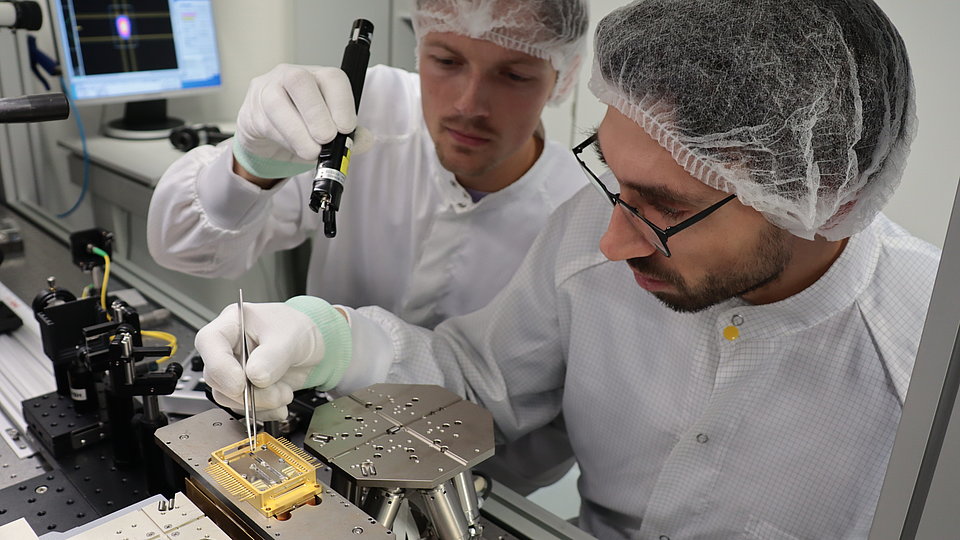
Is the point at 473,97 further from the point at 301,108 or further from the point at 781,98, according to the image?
the point at 781,98

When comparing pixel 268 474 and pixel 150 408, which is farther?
pixel 150 408

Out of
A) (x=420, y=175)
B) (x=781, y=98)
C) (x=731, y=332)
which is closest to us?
(x=781, y=98)

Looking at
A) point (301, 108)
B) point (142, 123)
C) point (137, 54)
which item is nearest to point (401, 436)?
point (301, 108)

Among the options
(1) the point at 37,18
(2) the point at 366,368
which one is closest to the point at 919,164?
(2) the point at 366,368

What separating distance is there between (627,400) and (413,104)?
726 mm

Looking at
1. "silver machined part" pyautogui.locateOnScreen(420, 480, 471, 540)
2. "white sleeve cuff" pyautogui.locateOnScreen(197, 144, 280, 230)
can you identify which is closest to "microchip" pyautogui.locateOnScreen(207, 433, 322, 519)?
"silver machined part" pyautogui.locateOnScreen(420, 480, 471, 540)

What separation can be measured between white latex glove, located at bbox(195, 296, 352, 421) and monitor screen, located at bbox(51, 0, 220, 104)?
4.44ft

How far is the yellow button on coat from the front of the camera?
3.13ft

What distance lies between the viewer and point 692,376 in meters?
1.01

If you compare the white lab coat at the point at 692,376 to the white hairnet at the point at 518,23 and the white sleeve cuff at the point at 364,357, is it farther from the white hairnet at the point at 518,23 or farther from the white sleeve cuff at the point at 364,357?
the white hairnet at the point at 518,23

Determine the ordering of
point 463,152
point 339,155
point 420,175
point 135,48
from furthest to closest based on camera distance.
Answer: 1. point 135,48
2. point 420,175
3. point 463,152
4. point 339,155

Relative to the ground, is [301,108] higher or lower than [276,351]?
higher

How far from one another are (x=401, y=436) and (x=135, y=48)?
1.71 metres

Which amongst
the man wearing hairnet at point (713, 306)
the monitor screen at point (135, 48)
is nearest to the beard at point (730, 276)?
the man wearing hairnet at point (713, 306)
